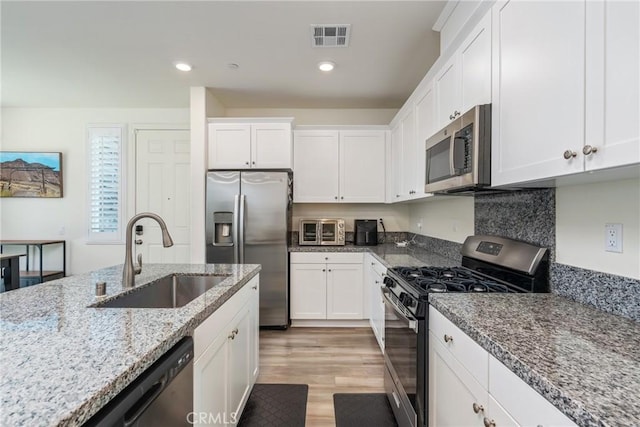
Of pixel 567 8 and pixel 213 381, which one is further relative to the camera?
pixel 213 381

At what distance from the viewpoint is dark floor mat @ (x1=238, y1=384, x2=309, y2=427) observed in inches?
71.7

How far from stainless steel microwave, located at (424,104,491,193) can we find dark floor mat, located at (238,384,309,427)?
1.71 meters

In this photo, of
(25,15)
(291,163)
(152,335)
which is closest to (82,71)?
(25,15)

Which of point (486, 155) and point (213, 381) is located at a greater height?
point (486, 155)

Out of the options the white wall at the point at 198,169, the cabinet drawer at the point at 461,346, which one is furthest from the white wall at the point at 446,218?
the white wall at the point at 198,169

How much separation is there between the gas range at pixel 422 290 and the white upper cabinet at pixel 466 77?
0.83 meters

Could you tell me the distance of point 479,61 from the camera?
4.98 feet

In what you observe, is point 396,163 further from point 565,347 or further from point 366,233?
point 565,347

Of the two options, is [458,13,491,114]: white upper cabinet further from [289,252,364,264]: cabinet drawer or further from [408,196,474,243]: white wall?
[289,252,364,264]: cabinet drawer

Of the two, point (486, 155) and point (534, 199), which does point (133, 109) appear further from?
point (534, 199)

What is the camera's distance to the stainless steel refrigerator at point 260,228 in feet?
10.5

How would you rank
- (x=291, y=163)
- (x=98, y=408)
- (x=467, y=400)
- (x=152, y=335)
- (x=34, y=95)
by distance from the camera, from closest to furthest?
(x=98, y=408), (x=152, y=335), (x=467, y=400), (x=291, y=163), (x=34, y=95)

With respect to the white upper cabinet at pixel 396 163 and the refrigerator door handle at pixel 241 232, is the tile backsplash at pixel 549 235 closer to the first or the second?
the white upper cabinet at pixel 396 163

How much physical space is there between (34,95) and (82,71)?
4.19 feet
